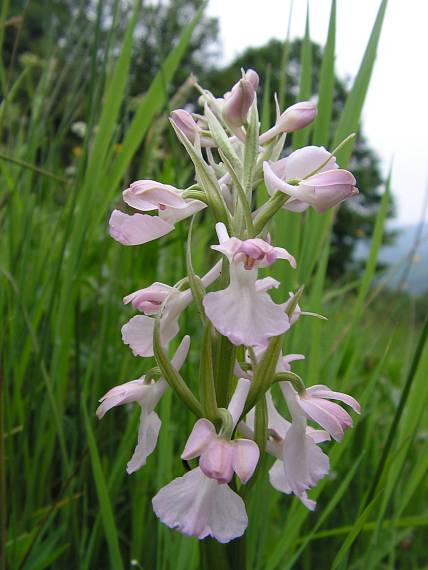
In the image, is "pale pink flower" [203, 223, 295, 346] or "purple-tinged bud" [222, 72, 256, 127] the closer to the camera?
"pale pink flower" [203, 223, 295, 346]

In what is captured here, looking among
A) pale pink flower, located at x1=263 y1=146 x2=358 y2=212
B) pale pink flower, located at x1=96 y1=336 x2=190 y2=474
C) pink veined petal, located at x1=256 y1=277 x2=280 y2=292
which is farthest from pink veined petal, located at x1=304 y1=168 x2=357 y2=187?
pale pink flower, located at x1=96 y1=336 x2=190 y2=474

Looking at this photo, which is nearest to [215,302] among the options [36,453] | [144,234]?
[144,234]

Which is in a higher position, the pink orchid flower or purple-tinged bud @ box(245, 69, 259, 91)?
purple-tinged bud @ box(245, 69, 259, 91)

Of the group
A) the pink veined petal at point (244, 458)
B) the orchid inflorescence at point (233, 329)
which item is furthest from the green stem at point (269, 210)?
the pink veined petal at point (244, 458)

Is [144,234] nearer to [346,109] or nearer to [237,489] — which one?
[237,489]

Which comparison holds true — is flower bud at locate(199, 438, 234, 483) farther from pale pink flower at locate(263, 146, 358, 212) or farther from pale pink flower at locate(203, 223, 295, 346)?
pale pink flower at locate(263, 146, 358, 212)

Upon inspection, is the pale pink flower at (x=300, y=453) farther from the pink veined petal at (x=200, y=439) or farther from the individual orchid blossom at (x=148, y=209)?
the individual orchid blossom at (x=148, y=209)

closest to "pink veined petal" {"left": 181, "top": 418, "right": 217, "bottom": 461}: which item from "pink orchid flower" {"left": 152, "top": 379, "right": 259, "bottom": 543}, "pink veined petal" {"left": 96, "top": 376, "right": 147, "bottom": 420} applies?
"pink orchid flower" {"left": 152, "top": 379, "right": 259, "bottom": 543}

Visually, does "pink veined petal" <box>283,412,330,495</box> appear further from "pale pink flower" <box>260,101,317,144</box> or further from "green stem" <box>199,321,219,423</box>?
"pale pink flower" <box>260,101,317,144</box>

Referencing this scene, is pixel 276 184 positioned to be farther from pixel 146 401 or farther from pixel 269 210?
pixel 146 401
